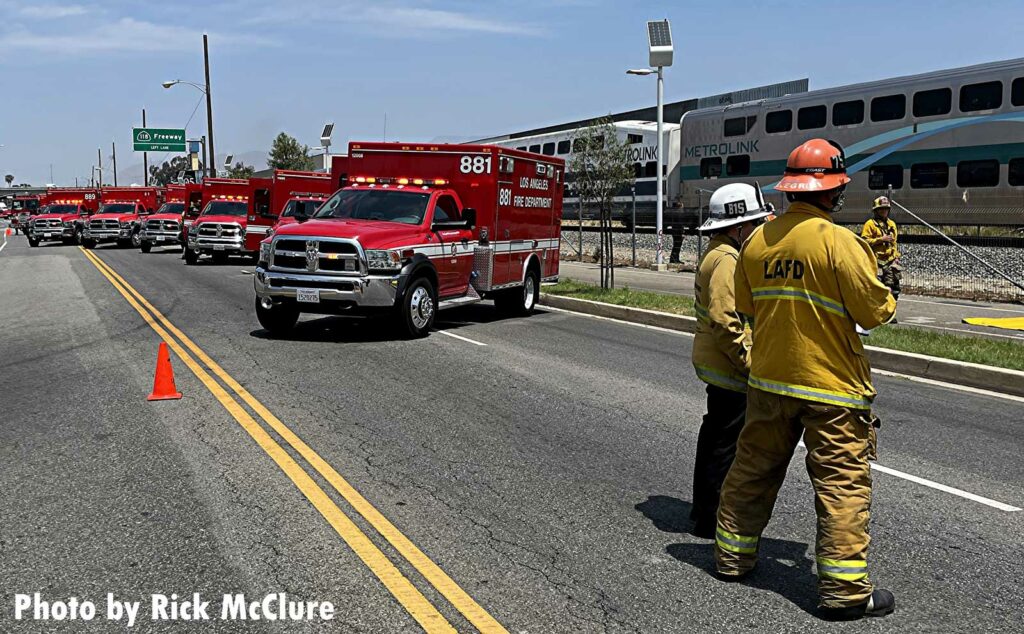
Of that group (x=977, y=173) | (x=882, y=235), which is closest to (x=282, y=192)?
(x=977, y=173)

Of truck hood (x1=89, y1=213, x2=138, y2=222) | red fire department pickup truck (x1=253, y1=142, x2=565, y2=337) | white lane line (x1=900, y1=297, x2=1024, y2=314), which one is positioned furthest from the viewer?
truck hood (x1=89, y1=213, x2=138, y2=222)

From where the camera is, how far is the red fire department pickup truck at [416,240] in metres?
13.2

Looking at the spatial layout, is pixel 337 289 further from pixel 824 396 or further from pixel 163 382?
pixel 824 396

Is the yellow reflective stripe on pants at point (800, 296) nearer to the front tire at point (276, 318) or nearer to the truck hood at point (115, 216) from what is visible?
the front tire at point (276, 318)

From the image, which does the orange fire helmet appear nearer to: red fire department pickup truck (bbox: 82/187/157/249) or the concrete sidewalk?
the concrete sidewalk

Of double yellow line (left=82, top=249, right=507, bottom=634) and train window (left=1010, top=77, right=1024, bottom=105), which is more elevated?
train window (left=1010, top=77, right=1024, bottom=105)

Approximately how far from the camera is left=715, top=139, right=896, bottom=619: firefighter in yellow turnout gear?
168 inches

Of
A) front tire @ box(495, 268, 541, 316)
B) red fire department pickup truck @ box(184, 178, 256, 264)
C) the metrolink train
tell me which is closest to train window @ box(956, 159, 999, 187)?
the metrolink train

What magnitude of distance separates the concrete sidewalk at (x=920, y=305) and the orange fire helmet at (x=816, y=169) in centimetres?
1032

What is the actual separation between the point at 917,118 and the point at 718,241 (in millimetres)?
24575

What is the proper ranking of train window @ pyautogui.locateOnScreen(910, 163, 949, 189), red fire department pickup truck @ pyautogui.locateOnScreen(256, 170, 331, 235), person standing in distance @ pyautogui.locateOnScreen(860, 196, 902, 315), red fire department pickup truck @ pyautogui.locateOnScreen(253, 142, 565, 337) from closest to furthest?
red fire department pickup truck @ pyautogui.locateOnScreen(253, 142, 565, 337)
person standing in distance @ pyautogui.locateOnScreen(860, 196, 902, 315)
train window @ pyautogui.locateOnScreen(910, 163, 949, 189)
red fire department pickup truck @ pyautogui.locateOnScreen(256, 170, 331, 235)

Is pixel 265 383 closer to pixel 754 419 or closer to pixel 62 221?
pixel 754 419

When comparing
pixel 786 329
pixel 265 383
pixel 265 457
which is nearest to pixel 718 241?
pixel 786 329

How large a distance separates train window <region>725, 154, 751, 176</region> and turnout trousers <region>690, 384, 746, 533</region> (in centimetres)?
2872
